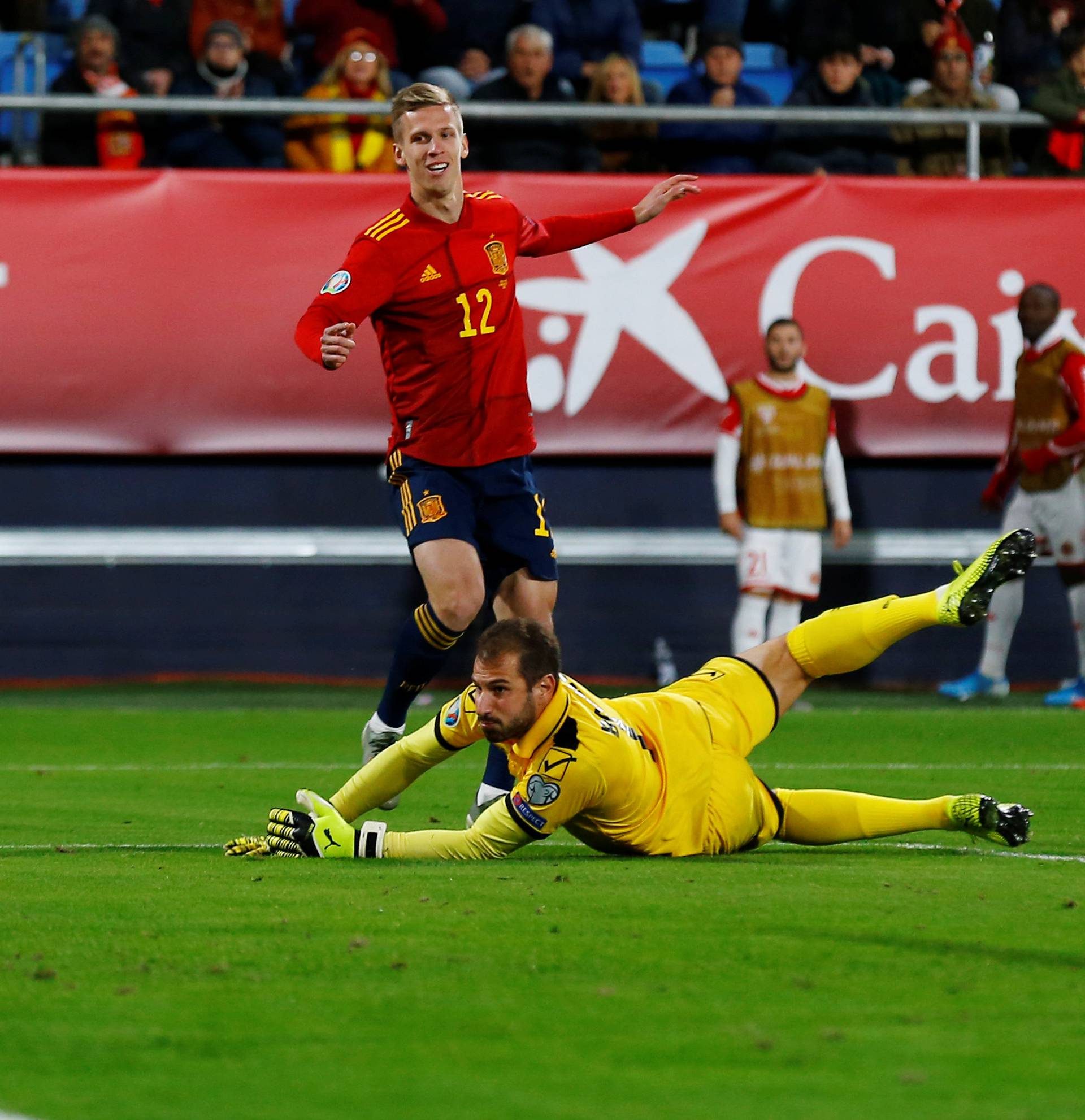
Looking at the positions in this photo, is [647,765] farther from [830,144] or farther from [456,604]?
[830,144]

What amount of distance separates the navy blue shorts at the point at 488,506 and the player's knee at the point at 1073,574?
578cm

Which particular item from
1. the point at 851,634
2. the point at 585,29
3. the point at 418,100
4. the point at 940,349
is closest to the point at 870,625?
the point at 851,634

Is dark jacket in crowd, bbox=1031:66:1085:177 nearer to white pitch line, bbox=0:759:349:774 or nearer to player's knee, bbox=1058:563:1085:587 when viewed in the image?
player's knee, bbox=1058:563:1085:587

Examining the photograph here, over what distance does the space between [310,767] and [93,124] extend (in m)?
5.47

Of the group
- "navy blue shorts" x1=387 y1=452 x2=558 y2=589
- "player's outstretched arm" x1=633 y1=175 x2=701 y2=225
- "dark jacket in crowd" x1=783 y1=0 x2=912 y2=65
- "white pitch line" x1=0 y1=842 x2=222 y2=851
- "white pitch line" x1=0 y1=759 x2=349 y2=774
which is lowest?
"white pitch line" x1=0 y1=759 x2=349 y2=774

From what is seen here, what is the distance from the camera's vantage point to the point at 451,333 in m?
7.02

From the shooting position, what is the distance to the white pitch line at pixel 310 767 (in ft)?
28.3

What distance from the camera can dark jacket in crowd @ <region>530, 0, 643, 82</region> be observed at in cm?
1356

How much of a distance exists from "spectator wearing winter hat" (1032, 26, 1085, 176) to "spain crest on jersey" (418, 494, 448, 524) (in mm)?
7516

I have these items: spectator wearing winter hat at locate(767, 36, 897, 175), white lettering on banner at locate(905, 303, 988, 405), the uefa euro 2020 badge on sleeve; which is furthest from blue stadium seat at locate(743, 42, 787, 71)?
the uefa euro 2020 badge on sleeve

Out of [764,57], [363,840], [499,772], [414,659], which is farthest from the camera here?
[764,57]

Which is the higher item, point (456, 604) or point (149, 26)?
point (149, 26)

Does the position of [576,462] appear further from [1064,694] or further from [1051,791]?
[1051,791]

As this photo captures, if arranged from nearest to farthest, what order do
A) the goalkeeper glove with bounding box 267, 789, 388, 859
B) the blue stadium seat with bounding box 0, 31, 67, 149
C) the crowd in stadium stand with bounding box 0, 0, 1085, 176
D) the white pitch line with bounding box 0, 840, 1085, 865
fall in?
1. the goalkeeper glove with bounding box 267, 789, 388, 859
2. the white pitch line with bounding box 0, 840, 1085, 865
3. the crowd in stadium stand with bounding box 0, 0, 1085, 176
4. the blue stadium seat with bounding box 0, 31, 67, 149
